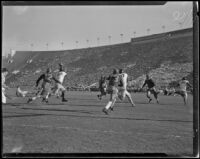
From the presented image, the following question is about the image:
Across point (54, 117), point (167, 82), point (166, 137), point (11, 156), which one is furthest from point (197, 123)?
point (167, 82)

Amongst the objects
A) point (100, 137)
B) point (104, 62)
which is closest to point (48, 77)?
point (100, 137)

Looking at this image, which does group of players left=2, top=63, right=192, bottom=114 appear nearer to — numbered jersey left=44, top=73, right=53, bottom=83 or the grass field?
numbered jersey left=44, top=73, right=53, bottom=83

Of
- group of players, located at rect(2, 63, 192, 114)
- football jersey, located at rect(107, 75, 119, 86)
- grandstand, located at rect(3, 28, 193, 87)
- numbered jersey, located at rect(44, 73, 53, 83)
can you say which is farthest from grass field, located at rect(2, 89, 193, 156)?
numbered jersey, located at rect(44, 73, 53, 83)

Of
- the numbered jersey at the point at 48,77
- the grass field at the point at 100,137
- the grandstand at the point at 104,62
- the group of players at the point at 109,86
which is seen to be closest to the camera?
the grass field at the point at 100,137

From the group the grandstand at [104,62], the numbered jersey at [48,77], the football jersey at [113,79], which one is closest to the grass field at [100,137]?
the grandstand at [104,62]

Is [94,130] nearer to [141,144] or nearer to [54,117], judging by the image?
[141,144]

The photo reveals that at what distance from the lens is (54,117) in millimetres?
9453

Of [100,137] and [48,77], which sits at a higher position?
[48,77]

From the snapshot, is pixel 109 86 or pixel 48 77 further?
pixel 48 77

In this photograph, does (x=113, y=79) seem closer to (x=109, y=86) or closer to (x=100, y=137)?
(x=109, y=86)

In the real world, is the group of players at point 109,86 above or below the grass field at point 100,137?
above

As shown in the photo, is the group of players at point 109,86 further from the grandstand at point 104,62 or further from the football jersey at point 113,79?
the grandstand at point 104,62

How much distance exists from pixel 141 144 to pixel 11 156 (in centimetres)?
248

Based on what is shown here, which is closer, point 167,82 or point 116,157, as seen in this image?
point 116,157
